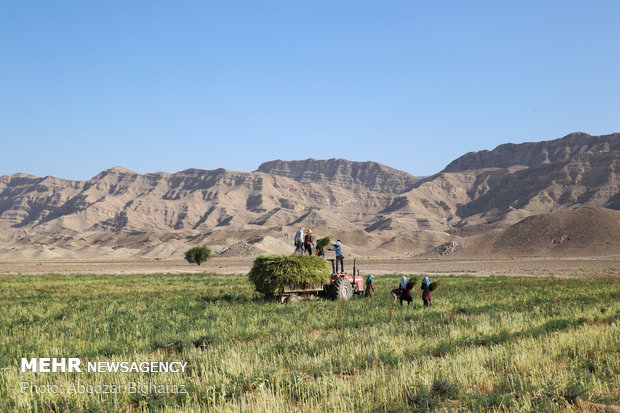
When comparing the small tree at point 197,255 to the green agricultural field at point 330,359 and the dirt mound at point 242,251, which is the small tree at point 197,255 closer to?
the dirt mound at point 242,251

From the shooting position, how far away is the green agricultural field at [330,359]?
22.8 feet

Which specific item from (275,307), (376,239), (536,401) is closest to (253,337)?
(275,307)

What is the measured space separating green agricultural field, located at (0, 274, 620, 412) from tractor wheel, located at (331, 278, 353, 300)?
3.41 m

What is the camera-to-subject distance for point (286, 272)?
18844mm

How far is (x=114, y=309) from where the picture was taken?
18.8 m

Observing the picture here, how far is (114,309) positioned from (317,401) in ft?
47.0

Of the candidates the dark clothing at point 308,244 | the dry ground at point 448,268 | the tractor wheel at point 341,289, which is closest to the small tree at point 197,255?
the dry ground at point 448,268

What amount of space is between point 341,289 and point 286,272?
2.81 meters

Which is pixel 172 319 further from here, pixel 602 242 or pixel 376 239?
pixel 376 239

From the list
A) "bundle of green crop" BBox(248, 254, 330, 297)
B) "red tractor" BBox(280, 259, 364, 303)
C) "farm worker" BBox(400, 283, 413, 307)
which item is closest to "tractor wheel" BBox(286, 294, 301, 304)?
"red tractor" BBox(280, 259, 364, 303)

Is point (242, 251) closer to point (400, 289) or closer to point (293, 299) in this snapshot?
point (293, 299)

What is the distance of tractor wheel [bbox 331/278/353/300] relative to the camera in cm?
2022

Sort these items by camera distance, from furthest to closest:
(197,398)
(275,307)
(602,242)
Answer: (602,242), (275,307), (197,398)

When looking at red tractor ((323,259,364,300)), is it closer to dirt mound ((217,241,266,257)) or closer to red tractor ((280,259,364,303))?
red tractor ((280,259,364,303))
